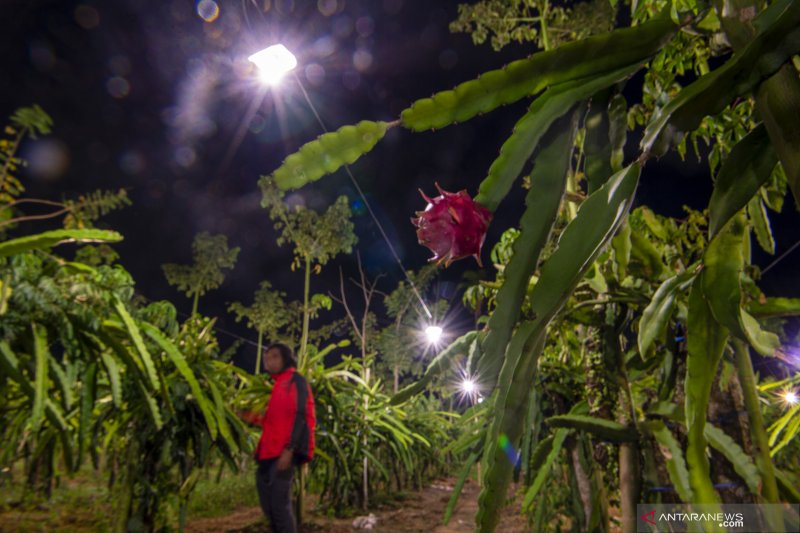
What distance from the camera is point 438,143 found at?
6.41 meters

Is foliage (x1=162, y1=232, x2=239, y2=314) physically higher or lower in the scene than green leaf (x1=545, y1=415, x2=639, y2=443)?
higher

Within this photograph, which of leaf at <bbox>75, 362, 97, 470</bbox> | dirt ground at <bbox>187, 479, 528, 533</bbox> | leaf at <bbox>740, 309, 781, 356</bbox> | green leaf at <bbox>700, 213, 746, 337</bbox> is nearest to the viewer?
green leaf at <bbox>700, 213, 746, 337</bbox>

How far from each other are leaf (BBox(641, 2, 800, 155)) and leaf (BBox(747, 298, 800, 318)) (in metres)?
0.76

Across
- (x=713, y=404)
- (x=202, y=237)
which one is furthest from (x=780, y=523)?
(x=202, y=237)

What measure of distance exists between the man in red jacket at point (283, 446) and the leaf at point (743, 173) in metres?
2.63

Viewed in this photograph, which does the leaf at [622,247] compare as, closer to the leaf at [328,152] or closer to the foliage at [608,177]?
the foliage at [608,177]

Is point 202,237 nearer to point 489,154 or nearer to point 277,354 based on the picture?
point 489,154

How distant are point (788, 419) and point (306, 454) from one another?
7.98 ft

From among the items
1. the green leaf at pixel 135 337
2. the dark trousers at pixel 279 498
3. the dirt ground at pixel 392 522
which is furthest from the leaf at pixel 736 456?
the dirt ground at pixel 392 522

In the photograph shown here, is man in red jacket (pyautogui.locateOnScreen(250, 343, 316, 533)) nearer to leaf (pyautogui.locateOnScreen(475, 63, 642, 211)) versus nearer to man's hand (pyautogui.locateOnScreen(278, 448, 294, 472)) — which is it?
man's hand (pyautogui.locateOnScreen(278, 448, 294, 472))

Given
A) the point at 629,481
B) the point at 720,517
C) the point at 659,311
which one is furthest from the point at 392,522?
the point at 659,311

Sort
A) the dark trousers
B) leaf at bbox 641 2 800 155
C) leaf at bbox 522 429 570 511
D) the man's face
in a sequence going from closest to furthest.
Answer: leaf at bbox 641 2 800 155
leaf at bbox 522 429 570 511
the dark trousers
the man's face

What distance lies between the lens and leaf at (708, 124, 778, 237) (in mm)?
522

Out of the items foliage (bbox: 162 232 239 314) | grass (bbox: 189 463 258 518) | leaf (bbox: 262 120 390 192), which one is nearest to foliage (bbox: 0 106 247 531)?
grass (bbox: 189 463 258 518)
